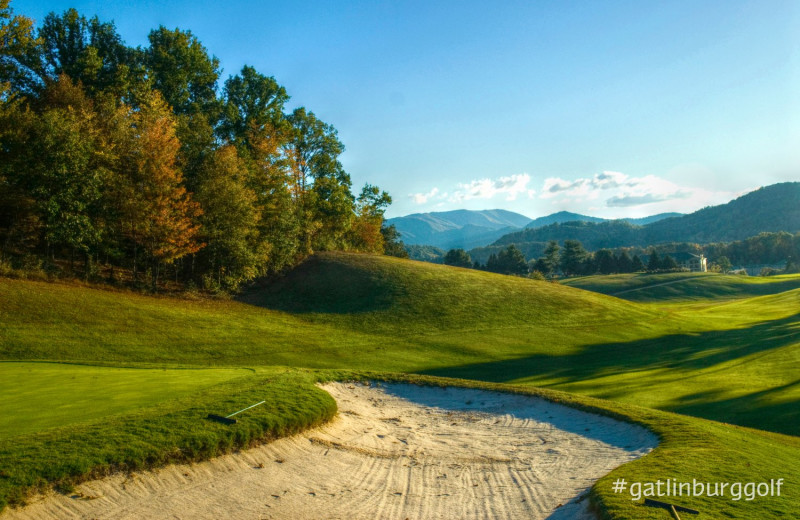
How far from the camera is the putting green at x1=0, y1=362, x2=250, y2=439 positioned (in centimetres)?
979

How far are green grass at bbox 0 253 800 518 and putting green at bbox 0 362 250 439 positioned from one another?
871mm

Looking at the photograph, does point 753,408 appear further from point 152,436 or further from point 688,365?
point 152,436

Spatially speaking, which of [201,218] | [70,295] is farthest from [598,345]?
[70,295]

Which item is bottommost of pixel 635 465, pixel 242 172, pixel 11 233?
pixel 635 465

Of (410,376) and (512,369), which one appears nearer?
(410,376)

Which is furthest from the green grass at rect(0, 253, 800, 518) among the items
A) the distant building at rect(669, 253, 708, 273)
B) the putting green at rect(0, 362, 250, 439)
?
the distant building at rect(669, 253, 708, 273)

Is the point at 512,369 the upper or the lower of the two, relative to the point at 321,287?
lower

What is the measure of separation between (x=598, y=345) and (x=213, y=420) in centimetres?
2959

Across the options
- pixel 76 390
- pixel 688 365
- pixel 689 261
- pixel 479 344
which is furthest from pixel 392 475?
pixel 689 261

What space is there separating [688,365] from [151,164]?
37521mm

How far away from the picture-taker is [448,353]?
29750 mm

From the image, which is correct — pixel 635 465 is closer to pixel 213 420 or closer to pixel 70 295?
pixel 213 420

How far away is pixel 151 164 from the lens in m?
34.9

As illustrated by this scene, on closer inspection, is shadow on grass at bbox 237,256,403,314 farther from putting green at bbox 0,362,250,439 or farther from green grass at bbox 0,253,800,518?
putting green at bbox 0,362,250,439
